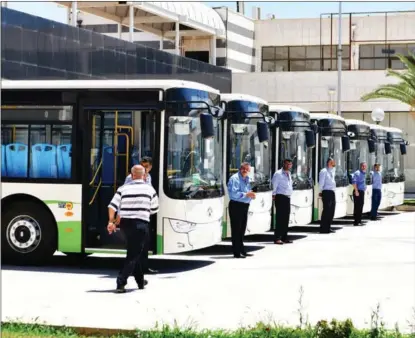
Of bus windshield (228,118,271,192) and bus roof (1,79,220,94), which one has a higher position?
bus roof (1,79,220,94)

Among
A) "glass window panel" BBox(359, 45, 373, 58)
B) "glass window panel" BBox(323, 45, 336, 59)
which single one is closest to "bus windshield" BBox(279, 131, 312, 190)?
"glass window panel" BBox(359, 45, 373, 58)

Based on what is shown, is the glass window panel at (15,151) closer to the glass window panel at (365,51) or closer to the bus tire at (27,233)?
the bus tire at (27,233)

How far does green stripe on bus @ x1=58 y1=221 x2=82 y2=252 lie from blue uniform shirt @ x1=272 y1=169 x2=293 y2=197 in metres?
6.52

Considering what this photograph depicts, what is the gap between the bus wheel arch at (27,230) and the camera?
17.0 m

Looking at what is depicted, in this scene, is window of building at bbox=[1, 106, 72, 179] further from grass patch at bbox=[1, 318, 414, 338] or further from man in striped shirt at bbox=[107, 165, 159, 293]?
grass patch at bbox=[1, 318, 414, 338]

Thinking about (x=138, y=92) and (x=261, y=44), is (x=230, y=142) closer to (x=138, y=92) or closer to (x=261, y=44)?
(x=138, y=92)

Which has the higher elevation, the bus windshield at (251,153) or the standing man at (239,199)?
the bus windshield at (251,153)

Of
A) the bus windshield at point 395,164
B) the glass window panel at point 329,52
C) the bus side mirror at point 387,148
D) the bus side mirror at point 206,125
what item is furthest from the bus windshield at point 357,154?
the glass window panel at point 329,52

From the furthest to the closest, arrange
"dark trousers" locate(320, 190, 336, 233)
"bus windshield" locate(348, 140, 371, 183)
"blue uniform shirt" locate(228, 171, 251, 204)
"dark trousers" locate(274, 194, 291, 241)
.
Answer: "bus windshield" locate(348, 140, 371, 183) → "dark trousers" locate(320, 190, 336, 233) → "dark trousers" locate(274, 194, 291, 241) → "blue uniform shirt" locate(228, 171, 251, 204)

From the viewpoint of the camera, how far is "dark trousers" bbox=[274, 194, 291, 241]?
2253 centimetres

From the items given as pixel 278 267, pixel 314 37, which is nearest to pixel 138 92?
pixel 278 267

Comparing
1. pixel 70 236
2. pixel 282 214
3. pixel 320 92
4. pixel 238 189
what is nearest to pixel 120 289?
pixel 70 236

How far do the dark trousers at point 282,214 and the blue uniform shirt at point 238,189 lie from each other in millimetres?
3560

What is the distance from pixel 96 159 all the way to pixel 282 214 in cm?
673
